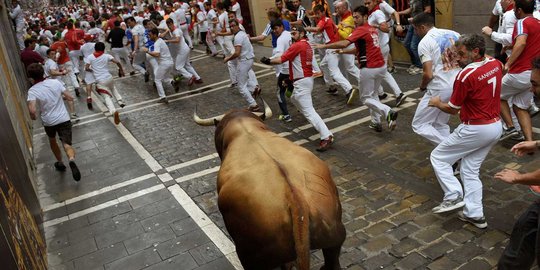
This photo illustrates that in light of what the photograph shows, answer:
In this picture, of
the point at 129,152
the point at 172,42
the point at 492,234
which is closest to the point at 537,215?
the point at 492,234

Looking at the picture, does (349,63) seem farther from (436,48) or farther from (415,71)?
(436,48)

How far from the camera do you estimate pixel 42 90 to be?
28.3 ft

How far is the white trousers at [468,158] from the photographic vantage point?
5590mm

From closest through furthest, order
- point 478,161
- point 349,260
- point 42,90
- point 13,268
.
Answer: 1. point 13,268
2. point 349,260
3. point 478,161
4. point 42,90

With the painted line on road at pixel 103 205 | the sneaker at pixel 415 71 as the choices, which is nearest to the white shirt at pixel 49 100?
the painted line on road at pixel 103 205

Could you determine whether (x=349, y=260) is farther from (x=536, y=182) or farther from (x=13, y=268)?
(x=13, y=268)

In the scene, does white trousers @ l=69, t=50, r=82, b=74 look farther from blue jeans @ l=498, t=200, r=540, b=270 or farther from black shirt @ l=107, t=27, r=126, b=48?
blue jeans @ l=498, t=200, r=540, b=270

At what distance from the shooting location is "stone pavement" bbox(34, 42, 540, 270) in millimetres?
5578

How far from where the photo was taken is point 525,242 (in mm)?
4043

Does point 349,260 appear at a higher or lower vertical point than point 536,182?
lower

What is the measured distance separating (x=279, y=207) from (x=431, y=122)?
3.84 meters

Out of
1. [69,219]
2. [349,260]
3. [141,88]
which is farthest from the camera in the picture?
[141,88]

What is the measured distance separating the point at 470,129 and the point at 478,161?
0.44 metres

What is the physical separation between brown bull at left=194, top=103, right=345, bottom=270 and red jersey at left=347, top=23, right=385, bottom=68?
15.6 ft
